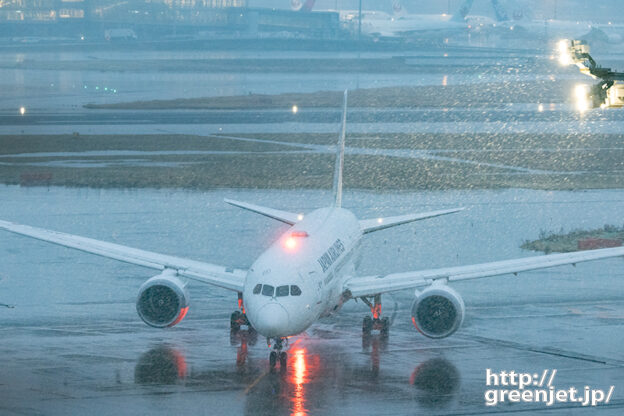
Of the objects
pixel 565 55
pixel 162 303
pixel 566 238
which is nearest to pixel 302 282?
pixel 162 303

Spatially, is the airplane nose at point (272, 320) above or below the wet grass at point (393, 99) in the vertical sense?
below

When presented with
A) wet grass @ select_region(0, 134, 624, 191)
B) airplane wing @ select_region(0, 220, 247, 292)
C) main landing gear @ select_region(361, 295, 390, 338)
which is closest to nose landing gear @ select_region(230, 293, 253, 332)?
airplane wing @ select_region(0, 220, 247, 292)

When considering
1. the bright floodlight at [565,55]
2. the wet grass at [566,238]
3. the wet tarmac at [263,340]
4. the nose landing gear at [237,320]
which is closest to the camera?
the bright floodlight at [565,55]

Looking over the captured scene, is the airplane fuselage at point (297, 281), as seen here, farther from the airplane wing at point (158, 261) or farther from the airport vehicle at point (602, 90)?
the airport vehicle at point (602, 90)

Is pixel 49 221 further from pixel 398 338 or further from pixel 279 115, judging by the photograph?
pixel 279 115

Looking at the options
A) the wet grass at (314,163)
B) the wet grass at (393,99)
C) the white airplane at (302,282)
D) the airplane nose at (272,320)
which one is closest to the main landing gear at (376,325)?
the white airplane at (302,282)

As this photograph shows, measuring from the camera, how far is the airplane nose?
105 ft

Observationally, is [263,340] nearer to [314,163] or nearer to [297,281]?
[297,281]

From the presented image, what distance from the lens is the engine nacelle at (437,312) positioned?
3556cm

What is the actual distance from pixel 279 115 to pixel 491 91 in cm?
5467

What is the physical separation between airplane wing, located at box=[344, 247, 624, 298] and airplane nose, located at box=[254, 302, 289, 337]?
6245mm

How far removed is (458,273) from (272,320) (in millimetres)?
8557

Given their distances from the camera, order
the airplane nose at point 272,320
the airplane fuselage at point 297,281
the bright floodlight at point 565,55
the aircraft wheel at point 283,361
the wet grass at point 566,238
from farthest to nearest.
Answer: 1. the wet grass at point 566,238
2. the aircraft wheel at point 283,361
3. the airplane fuselage at point 297,281
4. the airplane nose at point 272,320
5. the bright floodlight at point 565,55

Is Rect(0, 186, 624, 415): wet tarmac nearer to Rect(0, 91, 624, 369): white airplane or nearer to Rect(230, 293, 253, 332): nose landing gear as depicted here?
Rect(230, 293, 253, 332): nose landing gear
